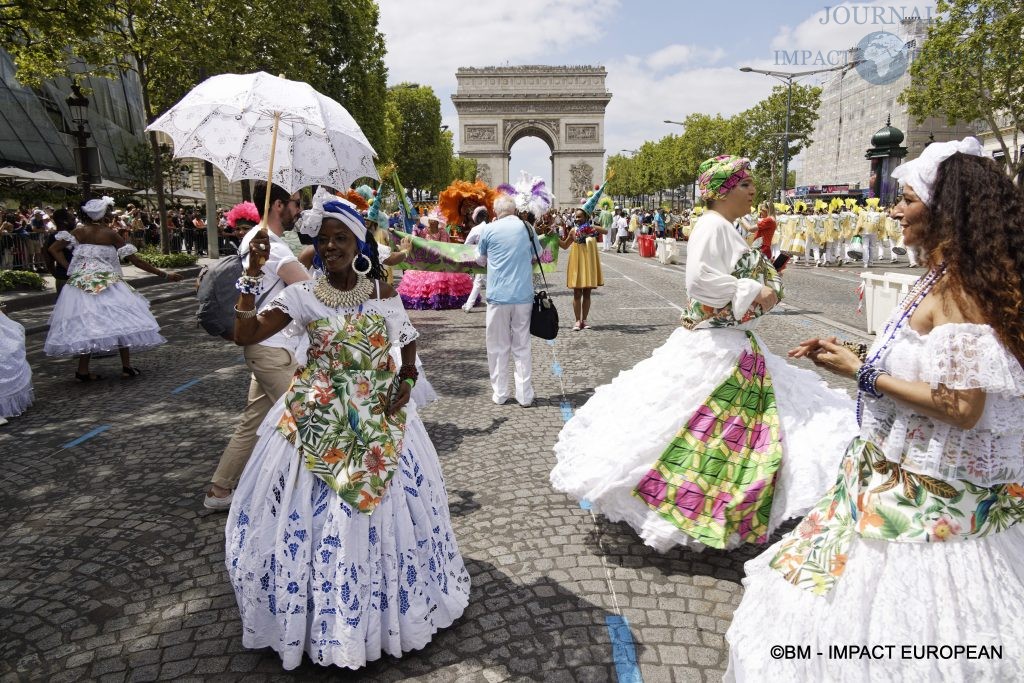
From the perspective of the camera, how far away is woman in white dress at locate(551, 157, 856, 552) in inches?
136

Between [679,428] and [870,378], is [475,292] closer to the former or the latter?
[679,428]

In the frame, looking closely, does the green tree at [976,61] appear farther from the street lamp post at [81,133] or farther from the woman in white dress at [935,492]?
the street lamp post at [81,133]

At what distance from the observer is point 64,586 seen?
11.9 ft

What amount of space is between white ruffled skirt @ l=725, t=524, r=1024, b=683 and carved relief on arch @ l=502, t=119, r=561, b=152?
74.2m

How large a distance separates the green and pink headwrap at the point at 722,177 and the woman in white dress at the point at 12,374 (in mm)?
6539

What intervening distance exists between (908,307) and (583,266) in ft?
28.5

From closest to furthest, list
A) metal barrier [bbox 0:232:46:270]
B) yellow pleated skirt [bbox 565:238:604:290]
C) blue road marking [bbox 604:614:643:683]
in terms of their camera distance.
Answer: blue road marking [bbox 604:614:643:683] < yellow pleated skirt [bbox 565:238:604:290] < metal barrier [bbox 0:232:46:270]

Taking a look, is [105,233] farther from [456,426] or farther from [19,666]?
[19,666]

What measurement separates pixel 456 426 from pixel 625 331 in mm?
5090

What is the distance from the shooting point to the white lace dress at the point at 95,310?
26.0ft

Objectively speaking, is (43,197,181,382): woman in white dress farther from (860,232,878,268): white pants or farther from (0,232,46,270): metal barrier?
(860,232,878,268): white pants

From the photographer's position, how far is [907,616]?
73.5 inches

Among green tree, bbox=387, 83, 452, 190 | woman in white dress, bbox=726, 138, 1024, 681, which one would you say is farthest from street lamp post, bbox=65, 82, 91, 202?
green tree, bbox=387, 83, 452, 190

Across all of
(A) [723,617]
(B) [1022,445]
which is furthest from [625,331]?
(B) [1022,445]
